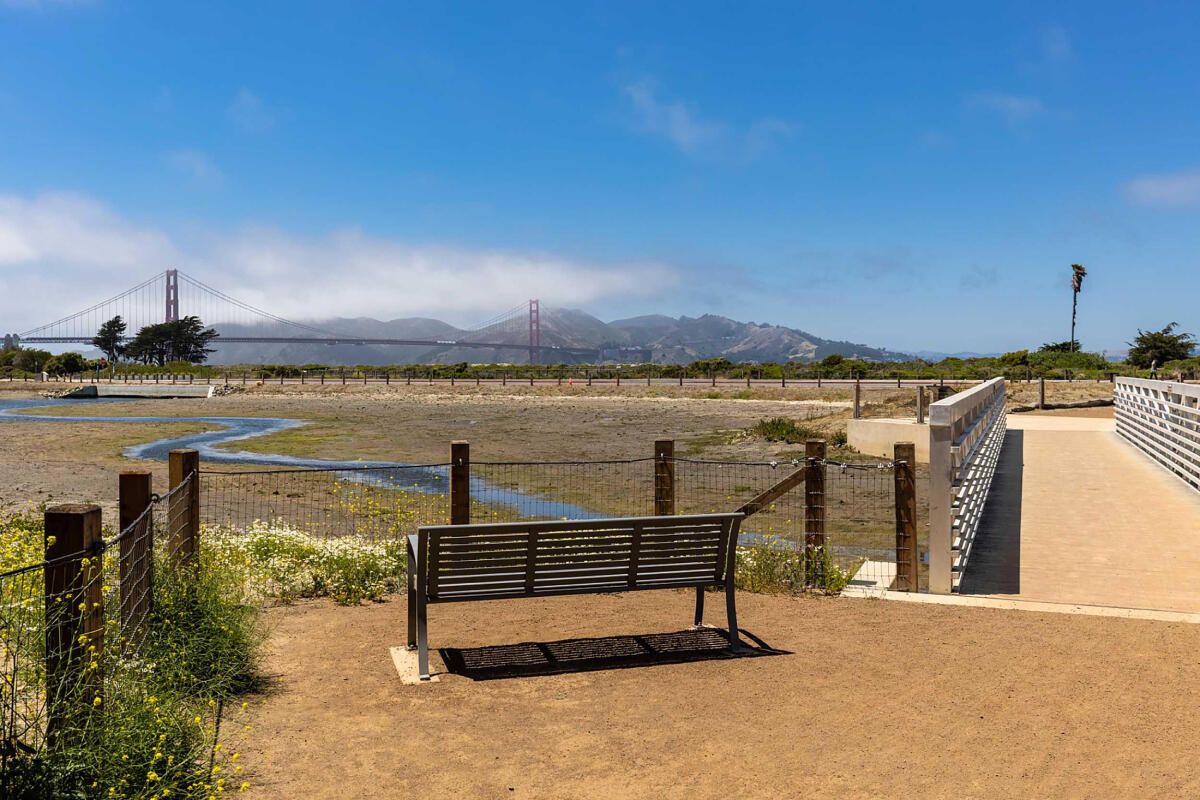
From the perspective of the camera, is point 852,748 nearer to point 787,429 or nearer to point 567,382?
point 787,429

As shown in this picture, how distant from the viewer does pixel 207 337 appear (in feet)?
394

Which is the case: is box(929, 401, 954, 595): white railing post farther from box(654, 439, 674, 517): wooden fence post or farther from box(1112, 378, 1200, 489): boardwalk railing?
box(1112, 378, 1200, 489): boardwalk railing

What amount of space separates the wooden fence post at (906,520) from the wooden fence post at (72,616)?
5703mm

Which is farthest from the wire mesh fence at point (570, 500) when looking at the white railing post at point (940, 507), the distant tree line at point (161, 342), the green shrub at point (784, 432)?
the distant tree line at point (161, 342)

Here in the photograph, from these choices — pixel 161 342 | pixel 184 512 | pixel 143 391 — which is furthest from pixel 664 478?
pixel 161 342

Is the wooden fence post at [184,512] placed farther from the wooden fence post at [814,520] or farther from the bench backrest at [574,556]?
the wooden fence post at [814,520]

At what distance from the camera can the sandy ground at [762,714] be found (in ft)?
13.0

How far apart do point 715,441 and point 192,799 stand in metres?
24.9

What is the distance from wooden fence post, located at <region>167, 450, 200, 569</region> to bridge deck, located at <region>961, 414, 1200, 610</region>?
599 centimetres

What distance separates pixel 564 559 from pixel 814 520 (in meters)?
2.81

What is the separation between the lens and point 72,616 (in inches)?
146

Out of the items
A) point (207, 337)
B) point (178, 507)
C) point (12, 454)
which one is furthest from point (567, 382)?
point (207, 337)

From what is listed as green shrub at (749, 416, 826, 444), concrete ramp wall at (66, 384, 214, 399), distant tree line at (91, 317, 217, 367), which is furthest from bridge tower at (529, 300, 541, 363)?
green shrub at (749, 416, 826, 444)

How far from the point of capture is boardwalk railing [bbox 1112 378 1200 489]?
1359 cm
